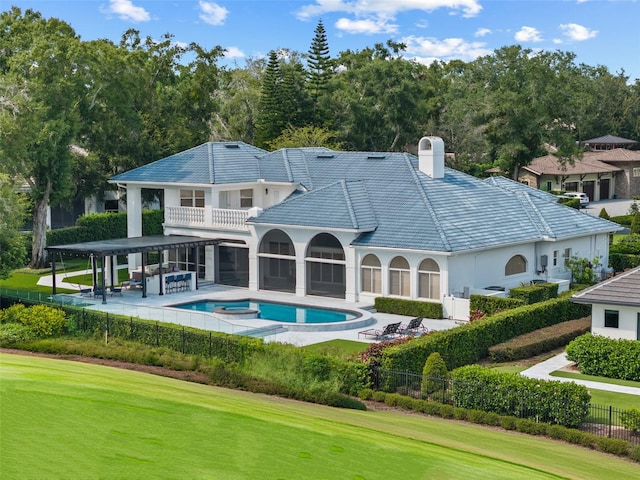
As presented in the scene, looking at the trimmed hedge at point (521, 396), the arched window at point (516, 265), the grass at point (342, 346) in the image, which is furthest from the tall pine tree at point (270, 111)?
the trimmed hedge at point (521, 396)

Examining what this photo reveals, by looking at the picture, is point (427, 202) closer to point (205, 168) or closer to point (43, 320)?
point (205, 168)

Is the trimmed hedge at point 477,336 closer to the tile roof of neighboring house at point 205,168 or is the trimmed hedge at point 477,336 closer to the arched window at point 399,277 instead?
the arched window at point 399,277

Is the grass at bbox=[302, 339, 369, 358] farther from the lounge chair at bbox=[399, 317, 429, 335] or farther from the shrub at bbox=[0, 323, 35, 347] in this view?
the shrub at bbox=[0, 323, 35, 347]

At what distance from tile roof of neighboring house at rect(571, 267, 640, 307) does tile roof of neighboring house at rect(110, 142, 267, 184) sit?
21847 mm

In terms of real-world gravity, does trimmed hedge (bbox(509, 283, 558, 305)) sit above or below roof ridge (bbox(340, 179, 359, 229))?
below

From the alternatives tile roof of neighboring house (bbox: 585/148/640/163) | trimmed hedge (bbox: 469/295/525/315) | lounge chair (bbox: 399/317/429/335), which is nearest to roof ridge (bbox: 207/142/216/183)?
lounge chair (bbox: 399/317/429/335)

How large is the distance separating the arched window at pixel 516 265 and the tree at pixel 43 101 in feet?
79.8

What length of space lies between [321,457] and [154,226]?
44.8 metres

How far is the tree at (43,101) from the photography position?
5056cm

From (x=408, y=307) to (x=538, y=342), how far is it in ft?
24.4

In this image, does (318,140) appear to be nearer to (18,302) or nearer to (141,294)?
(141,294)

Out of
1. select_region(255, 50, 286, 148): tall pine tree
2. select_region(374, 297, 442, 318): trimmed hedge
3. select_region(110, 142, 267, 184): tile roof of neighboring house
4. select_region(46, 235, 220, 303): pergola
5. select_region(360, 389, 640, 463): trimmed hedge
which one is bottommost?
select_region(360, 389, 640, 463): trimmed hedge

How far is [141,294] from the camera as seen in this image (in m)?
45.2

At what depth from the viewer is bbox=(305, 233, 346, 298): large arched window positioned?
1731 inches
